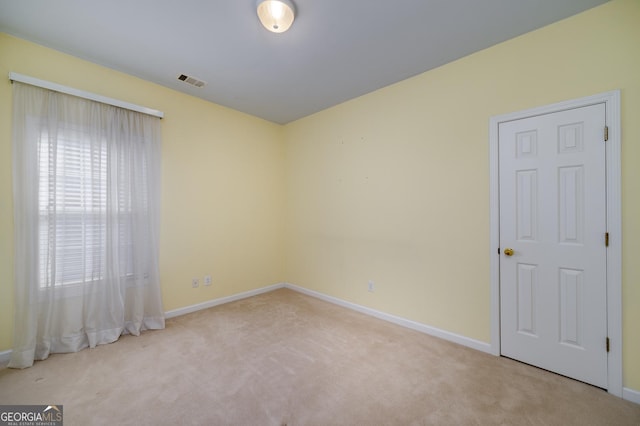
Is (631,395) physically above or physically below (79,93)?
below

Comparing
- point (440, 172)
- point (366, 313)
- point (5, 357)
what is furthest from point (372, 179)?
point (5, 357)

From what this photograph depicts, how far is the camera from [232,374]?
1969mm

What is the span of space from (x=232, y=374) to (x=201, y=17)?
9.29 ft

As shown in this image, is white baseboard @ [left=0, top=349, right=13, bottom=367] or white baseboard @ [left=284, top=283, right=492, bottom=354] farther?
white baseboard @ [left=284, top=283, right=492, bottom=354]

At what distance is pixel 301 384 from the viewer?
1849 millimetres

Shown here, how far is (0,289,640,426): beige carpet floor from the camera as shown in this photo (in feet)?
5.12

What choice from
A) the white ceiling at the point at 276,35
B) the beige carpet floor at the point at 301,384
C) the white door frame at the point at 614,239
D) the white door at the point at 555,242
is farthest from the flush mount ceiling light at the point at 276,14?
the beige carpet floor at the point at 301,384

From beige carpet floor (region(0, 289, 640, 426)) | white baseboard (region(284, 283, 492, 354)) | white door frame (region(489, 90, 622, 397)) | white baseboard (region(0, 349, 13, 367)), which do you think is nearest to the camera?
beige carpet floor (region(0, 289, 640, 426))

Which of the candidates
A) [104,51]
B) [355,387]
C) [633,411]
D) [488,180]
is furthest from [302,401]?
[104,51]

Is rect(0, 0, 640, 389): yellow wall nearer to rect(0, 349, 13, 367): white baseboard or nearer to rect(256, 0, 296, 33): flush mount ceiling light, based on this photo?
rect(0, 349, 13, 367): white baseboard

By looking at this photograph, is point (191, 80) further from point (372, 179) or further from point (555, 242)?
point (555, 242)

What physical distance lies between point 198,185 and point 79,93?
4.56 ft

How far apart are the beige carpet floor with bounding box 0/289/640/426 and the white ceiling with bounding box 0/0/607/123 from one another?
2.81 meters

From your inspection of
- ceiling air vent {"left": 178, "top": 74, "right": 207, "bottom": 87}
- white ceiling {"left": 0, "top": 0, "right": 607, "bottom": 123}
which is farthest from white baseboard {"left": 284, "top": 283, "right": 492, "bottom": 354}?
ceiling air vent {"left": 178, "top": 74, "right": 207, "bottom": 87}
